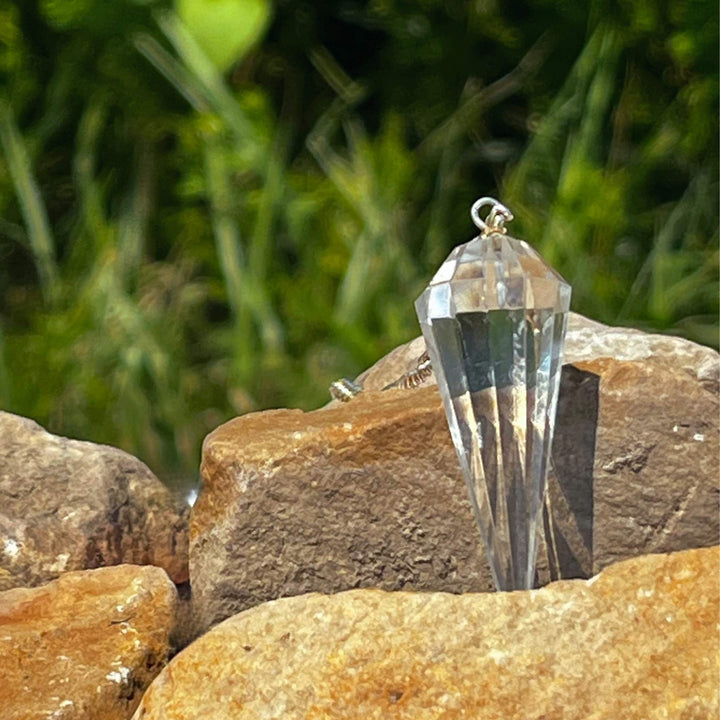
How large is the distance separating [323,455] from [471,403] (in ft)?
0.44

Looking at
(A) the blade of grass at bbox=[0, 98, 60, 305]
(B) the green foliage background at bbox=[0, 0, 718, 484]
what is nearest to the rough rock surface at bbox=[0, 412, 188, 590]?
(B) the green foliage background at bbox=[0, 0, 718, 484]

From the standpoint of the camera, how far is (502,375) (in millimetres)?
1192

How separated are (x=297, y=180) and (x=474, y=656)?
1.55 m

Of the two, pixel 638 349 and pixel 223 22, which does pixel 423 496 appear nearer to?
pixel 638 349

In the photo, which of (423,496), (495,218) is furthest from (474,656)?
(495,218)

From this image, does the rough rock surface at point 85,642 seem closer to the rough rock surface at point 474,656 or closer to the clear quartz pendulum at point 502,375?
the rough rock surface at point 474,656

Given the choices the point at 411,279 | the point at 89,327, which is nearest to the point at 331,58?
the point at 411,279

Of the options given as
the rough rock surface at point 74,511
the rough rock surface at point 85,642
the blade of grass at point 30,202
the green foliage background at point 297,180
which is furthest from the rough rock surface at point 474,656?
the blade of grass at point 30,202

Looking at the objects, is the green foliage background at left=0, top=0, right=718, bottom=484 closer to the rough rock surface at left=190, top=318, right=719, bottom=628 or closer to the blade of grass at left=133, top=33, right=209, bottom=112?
the blade of grass at left=133, top=33, right=209, bottom=112

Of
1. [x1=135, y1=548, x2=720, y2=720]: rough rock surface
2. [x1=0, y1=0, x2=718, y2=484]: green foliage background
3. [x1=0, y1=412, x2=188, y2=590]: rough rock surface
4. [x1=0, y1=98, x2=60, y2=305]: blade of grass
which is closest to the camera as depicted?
[x1=135, y1=548, x2=720, y2=720]: rough rock surface

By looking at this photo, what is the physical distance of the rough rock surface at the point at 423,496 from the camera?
3.77 feet

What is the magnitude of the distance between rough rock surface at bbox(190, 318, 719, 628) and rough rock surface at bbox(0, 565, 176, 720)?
0.20 feet

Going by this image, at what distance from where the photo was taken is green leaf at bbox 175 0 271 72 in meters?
2.14

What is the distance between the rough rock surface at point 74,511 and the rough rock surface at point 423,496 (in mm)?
123
